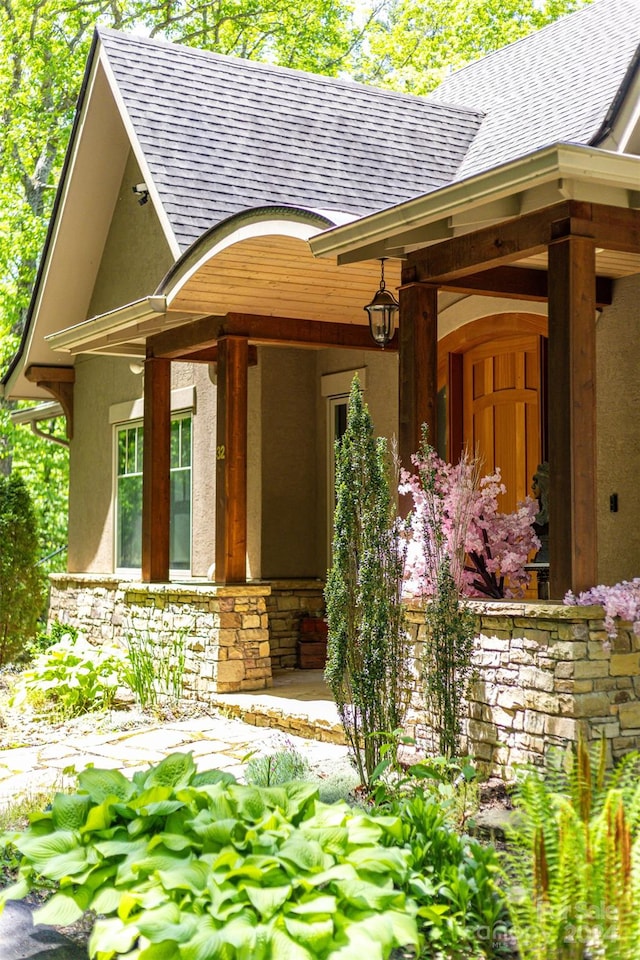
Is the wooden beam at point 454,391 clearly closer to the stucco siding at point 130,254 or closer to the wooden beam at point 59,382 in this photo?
the stucco siding at point 130,254

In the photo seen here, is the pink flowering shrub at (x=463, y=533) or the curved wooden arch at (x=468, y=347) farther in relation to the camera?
the curved wooden arch at (x=468, y=347)

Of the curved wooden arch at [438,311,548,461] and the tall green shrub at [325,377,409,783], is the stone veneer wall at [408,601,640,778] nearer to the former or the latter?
the tall green shrub at [325,377,409,783]

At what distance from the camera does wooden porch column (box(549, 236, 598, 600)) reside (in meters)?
5.61

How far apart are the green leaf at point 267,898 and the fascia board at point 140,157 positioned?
20.0ft

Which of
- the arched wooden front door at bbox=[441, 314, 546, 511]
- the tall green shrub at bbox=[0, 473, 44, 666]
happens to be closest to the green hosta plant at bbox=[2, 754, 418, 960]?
the arched wooden front door at bbox=[441, 314, 546, 511]

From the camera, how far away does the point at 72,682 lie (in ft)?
30.1

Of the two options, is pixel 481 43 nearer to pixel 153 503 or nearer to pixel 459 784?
pixel 153 503

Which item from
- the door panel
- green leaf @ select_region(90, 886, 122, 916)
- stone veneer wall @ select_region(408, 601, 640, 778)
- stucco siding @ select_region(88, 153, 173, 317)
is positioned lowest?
green leaf @ select_region(90, 886, 122, 916)

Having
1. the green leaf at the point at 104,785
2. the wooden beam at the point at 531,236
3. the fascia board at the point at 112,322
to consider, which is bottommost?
the green leaf at the point at 104,785

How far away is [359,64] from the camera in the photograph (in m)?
27.2

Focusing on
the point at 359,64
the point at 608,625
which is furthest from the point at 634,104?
the point at 359,64

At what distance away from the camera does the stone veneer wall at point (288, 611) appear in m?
10.5

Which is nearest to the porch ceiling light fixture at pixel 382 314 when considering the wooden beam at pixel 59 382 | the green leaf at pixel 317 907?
the green leaf at pixel 317 907

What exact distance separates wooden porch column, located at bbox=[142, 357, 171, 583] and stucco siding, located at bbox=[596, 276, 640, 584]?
3960 millimetres
